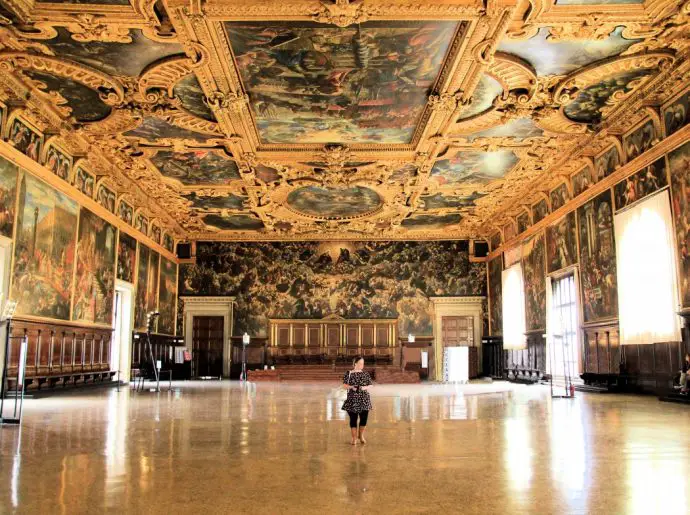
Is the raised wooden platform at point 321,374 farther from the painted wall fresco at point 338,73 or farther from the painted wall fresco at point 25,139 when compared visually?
the painted wall fresco at point 25,139

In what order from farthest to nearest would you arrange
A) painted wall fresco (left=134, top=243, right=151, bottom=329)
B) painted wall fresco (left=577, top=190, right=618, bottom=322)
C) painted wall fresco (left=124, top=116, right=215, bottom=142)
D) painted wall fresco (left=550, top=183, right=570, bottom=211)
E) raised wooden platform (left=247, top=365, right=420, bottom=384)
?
raised wooden platform (left=247, top=365, right=420, bottom=384) < painted wall fresco (left=134, top=243, right=151, bottom=329) < painted wall fresco (left=550, top=183, right=570, bottom=211) < painted wall fresco (left=577, top=190, right=618, bottom=322) < painted wall fresco (left=124, top=116, right=215, bottom=142)

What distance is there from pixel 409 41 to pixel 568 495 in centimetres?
950

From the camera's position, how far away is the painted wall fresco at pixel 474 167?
19781 millimetres

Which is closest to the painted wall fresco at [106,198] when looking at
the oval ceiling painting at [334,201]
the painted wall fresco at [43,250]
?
the painted wall fresco at [43,250]

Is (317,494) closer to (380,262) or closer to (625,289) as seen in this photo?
(625,289)

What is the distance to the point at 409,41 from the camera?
1212 centimetres

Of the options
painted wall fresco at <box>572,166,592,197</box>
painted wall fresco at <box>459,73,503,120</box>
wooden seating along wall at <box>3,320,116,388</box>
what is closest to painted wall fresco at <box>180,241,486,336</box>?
wooden seating along wall at <box>3,320,116,388</box>

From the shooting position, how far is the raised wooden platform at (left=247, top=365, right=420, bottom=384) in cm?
2762

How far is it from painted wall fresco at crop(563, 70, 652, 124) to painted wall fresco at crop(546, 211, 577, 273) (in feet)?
16.3

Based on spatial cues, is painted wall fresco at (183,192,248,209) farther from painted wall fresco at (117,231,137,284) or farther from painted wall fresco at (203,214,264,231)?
painted wall fresco at (117,231,137,284)

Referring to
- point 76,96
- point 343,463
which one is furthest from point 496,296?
point 343,463

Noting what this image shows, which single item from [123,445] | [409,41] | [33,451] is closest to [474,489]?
[123,445]

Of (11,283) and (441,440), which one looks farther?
(11,283)

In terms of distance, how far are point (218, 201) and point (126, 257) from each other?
443 centimetres
